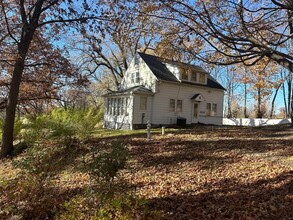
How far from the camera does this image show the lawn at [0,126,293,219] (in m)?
4.36

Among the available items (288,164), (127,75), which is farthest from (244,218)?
(127,75)

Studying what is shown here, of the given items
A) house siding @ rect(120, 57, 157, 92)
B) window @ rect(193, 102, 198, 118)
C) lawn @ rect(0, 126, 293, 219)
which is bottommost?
lawn @ rect(0, 126, 293, 219)

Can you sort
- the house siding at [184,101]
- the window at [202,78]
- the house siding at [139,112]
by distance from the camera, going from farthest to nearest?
the window at [202,78]
the house siding at [184,101]
the house siding at [139,112]

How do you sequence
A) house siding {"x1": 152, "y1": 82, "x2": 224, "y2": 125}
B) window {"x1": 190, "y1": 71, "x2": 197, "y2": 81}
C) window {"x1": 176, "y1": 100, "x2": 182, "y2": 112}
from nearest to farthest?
house siding {"x1": 152, "y1": 82, "x2": 224, "y2": 125} < window {"x1": 176, "y1": 100, "x2": 182, "y2": 112} < window {"x1": 190, "y1": 71, "x2": 197, "y2": 81}

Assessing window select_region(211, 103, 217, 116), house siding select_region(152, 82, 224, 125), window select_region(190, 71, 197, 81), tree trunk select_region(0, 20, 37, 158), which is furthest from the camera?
window select_region(211, 103, 217, 116)

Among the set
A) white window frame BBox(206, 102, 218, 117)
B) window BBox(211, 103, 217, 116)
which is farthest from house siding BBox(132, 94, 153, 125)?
window BBox(211, 103, 217, 116)

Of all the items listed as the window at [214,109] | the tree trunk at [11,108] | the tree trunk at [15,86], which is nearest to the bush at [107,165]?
the tree trunk at [15,86]

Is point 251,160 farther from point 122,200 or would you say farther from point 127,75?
point 127,75

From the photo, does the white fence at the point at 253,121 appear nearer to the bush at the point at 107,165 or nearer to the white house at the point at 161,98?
the white house at the point at 161,98

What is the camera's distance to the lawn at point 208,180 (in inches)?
172

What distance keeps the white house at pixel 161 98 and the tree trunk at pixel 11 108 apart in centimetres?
906

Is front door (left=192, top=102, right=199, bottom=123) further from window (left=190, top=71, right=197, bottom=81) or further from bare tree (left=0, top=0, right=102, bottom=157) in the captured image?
bare tree (left=0, top=0, right=102, bottom=157)

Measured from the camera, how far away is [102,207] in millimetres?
3576

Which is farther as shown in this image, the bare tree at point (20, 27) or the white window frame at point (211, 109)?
the white window frame at point (211, 109)
